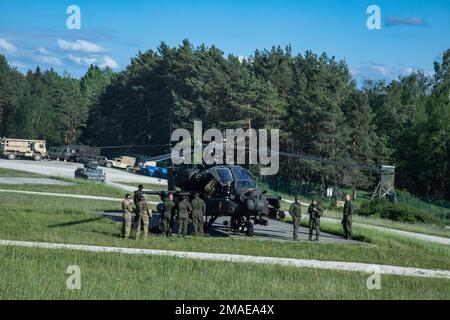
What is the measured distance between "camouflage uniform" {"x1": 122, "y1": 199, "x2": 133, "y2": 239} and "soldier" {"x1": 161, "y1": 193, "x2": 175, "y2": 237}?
141 centimetres

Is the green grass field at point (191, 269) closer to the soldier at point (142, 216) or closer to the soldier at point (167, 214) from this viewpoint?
the soldier at point (142, 216)

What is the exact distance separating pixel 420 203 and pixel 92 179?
26186 millimetres

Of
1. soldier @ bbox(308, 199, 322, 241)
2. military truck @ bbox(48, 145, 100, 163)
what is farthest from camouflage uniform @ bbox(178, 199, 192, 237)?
military truck @ bbox(48, 145, 100, 163)

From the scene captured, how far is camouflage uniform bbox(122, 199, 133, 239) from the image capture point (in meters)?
21.6

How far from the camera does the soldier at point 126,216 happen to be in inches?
851

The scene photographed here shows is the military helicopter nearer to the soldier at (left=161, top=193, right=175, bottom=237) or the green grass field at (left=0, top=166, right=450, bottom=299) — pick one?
the soldier at (left=161, top=193, right=175, bottom=237)

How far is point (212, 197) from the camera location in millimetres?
23344

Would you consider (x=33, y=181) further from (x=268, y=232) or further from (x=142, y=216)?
(x=142, y=216)

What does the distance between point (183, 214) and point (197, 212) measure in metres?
0.54

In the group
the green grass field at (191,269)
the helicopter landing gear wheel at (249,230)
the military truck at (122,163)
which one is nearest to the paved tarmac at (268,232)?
A: the helicopter landing gear wheel at (249,230)

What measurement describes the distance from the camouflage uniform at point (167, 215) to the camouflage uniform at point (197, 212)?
76cm

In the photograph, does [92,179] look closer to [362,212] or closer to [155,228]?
[362,212]

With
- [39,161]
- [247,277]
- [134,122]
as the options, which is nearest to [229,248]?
[247,277]
